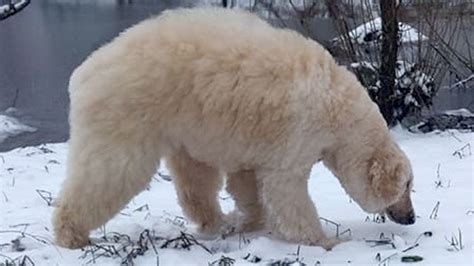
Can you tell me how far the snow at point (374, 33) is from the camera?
10.7m

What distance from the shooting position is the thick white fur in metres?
5.36

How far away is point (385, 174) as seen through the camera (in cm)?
567

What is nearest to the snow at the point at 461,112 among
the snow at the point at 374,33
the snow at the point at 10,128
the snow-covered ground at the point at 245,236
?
the snow at the point at 374,33

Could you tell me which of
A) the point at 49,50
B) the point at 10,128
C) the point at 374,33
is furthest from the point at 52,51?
the point at 374,33

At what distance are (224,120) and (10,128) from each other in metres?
7.56

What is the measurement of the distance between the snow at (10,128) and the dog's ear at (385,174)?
696cm

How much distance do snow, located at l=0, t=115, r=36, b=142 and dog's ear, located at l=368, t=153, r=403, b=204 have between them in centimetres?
696

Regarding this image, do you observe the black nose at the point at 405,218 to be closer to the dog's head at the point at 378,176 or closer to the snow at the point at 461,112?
the dog's head at the point at 378,176

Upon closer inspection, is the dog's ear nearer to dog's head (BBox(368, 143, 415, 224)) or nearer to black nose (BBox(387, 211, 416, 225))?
dog's head (BBox(368, 143, 415, 224))

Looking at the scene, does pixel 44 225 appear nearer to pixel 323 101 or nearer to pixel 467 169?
pixel 323 101

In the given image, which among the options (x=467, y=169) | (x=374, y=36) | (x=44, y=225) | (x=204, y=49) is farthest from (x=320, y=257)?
(x=374, y=36)

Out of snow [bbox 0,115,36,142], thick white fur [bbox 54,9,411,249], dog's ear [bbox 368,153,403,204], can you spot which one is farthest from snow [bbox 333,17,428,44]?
dog's ear [bbox 368,153,403,204]

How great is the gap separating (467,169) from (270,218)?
2.53 metres

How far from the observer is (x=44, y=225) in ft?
20.1
